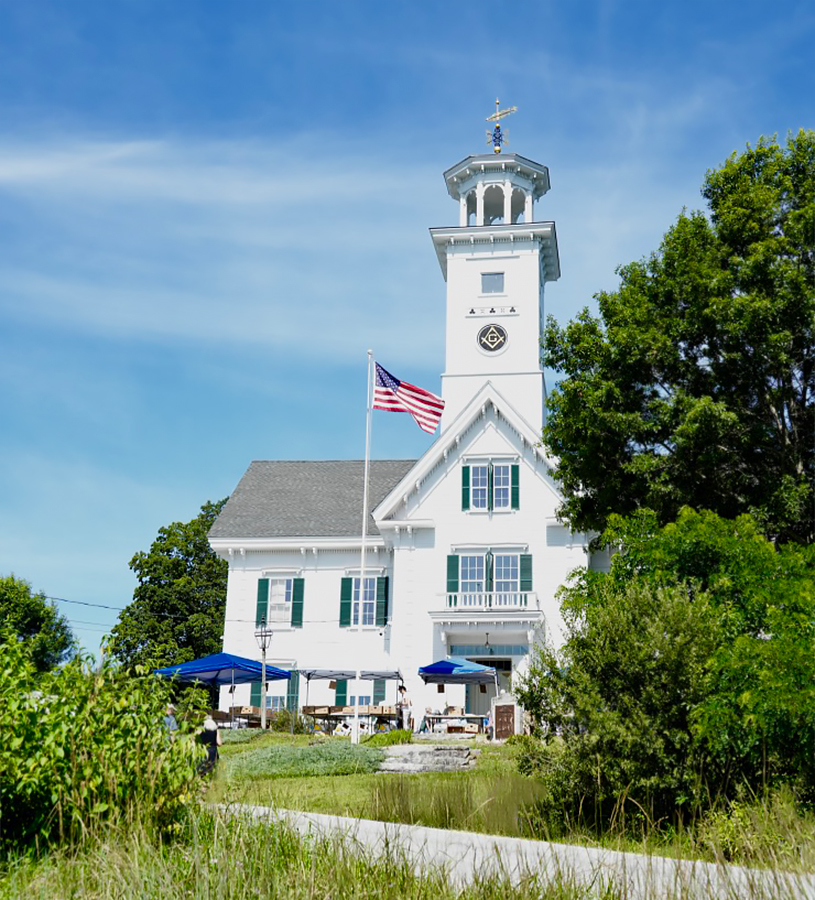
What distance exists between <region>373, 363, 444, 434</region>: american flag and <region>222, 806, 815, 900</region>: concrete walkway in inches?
782

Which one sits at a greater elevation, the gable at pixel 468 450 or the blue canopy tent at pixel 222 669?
the gable at pixel 468 450

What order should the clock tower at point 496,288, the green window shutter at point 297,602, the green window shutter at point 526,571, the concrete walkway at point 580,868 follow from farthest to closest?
the clock tower at point 496,288
the green window shutter at point 297,602
the green window shutter at point 526,571
the concrete walkway at point 580,868

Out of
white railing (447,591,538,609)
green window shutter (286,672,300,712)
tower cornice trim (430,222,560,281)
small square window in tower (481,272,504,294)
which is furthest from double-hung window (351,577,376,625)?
tower cornice trim (430,222,560,281)

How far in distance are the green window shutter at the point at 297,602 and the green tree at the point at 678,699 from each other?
22917 mm

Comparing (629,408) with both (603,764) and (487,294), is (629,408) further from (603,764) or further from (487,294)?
(487,294)

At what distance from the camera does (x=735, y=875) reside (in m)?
8.09

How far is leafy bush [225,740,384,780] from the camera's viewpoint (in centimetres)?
1725

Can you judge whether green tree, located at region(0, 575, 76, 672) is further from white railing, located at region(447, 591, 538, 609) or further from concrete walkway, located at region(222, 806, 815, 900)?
concrete walkway, located at region(222, 806, 815, 900)

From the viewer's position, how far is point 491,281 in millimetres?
39781

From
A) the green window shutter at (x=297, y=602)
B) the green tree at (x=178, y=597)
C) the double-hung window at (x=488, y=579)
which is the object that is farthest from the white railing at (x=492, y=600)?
the green tree at (x=178, y=597)

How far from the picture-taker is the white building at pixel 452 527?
33500mm

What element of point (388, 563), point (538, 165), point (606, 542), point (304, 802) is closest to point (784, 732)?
point (304, 802)

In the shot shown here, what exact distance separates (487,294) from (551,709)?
1094 inches

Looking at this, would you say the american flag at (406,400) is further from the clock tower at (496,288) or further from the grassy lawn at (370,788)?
the grassy lawn at (370,788)
